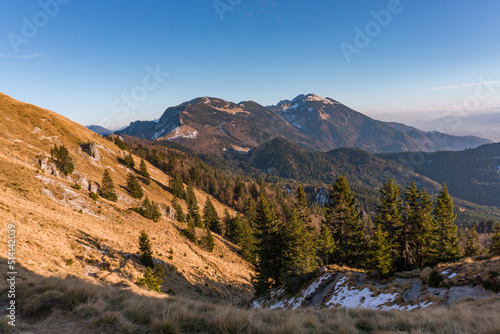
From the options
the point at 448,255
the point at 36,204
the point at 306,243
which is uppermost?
the point at 36,204

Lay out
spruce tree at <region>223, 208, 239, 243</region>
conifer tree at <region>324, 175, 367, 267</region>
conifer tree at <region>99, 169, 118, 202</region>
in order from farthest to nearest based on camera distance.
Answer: spruce tree at <region>223, 208, 239, 243</region>, conifer tree at <region>99, 169, 118, 202</region>, conifer tree at <region>324, 175, 367, 267</region>

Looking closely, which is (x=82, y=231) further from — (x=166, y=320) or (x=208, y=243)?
(x=208, y=243)

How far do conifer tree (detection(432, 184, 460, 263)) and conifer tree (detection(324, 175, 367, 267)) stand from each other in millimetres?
10968

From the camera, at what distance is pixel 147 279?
71.7 feet

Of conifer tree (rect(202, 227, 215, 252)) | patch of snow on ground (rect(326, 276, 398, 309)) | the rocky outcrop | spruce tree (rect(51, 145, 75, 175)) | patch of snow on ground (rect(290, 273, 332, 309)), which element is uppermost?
the rocky outcrop

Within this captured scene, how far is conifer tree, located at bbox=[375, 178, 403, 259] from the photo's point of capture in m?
29.5

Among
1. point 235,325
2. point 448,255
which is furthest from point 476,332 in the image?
point 448,255

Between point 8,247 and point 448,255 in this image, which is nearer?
point 8,247

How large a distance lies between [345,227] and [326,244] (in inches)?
154

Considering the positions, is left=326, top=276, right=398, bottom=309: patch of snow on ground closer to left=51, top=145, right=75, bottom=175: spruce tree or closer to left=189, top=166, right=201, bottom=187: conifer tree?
left=51, top=145, right=75, bottom=175: spruce tree

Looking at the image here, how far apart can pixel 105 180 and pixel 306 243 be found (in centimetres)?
4992

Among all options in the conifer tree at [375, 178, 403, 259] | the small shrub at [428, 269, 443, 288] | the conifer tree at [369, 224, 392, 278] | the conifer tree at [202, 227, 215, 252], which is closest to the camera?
the small shrub at [428, 269, 443, 288]

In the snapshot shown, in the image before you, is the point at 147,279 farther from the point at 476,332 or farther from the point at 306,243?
the point at 476,332

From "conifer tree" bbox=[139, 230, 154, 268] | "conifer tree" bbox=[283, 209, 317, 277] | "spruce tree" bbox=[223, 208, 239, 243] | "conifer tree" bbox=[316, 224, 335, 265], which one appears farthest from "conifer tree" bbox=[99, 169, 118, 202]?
"conifer tree" bbox=[316, 224, 335, 265]
